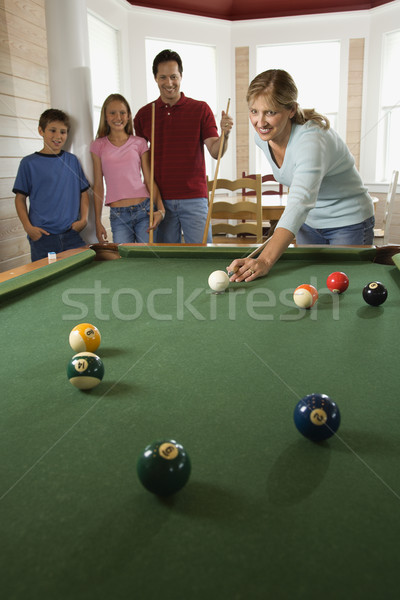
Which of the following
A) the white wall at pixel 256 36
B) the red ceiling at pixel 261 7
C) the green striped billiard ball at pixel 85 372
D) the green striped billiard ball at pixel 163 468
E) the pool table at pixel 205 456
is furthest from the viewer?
the red ceiling at pixel 261 7

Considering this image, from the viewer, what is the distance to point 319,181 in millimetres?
1974

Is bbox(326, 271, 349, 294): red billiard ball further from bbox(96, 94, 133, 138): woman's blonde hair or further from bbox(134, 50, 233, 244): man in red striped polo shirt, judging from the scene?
bbox(96, 94, 133, 138): woman's blonde hair

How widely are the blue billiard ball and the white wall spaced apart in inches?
223

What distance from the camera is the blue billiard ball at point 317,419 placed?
80 centimetres

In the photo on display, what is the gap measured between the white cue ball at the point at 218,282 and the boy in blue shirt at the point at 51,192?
5.31 feet

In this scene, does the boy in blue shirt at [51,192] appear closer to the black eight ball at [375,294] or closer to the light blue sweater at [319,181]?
the light blue sweater at [319,181]

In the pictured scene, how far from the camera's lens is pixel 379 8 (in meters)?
6.09

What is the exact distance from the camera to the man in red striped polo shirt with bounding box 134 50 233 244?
10.0ft

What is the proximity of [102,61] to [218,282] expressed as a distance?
4464 millimetres

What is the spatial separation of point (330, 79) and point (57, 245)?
5.09 meters

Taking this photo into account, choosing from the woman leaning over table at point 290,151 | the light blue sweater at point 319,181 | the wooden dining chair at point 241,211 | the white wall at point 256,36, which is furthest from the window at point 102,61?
the woman leaning over table at point 290,151

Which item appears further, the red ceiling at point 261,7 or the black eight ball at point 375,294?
the red ceiling at point 261,7

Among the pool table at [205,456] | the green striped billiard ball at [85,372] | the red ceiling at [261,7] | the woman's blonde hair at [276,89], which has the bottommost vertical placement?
the pool table at [205,456]

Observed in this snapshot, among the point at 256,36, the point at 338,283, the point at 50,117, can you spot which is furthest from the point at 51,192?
the point at 256,36
